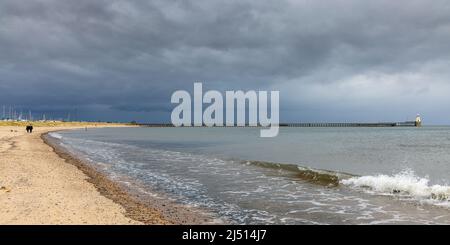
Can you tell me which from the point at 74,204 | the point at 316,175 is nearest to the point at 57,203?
the point at 74,204

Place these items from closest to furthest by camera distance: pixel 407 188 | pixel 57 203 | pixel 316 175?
pixel 57 203 → pixel 407 188 → pixel 316 175

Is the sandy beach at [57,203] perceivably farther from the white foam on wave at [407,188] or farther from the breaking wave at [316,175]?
the breaking wave at [316,175]

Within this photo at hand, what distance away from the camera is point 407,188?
59.3 feet

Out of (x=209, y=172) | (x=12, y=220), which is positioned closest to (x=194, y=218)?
(x=12, y=220)

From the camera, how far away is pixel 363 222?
40.9 ft

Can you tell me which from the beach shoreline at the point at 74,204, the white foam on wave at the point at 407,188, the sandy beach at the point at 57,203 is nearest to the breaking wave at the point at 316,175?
the white foam on wave at the point at 407,188

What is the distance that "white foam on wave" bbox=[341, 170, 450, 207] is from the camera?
53.9 feet

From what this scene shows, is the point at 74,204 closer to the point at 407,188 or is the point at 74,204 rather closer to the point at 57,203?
the point at 57,203

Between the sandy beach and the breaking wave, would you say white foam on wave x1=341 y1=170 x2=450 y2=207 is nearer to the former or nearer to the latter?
the breaking wave

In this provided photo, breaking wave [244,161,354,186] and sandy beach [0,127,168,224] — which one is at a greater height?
sandy beach [0,127,168,224]

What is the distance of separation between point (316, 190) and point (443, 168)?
627 inches

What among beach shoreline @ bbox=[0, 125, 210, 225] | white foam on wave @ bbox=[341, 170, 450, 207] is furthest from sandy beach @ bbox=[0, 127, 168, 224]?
A: white foam on wave @ bbox=[341, 170, 450, 207]
